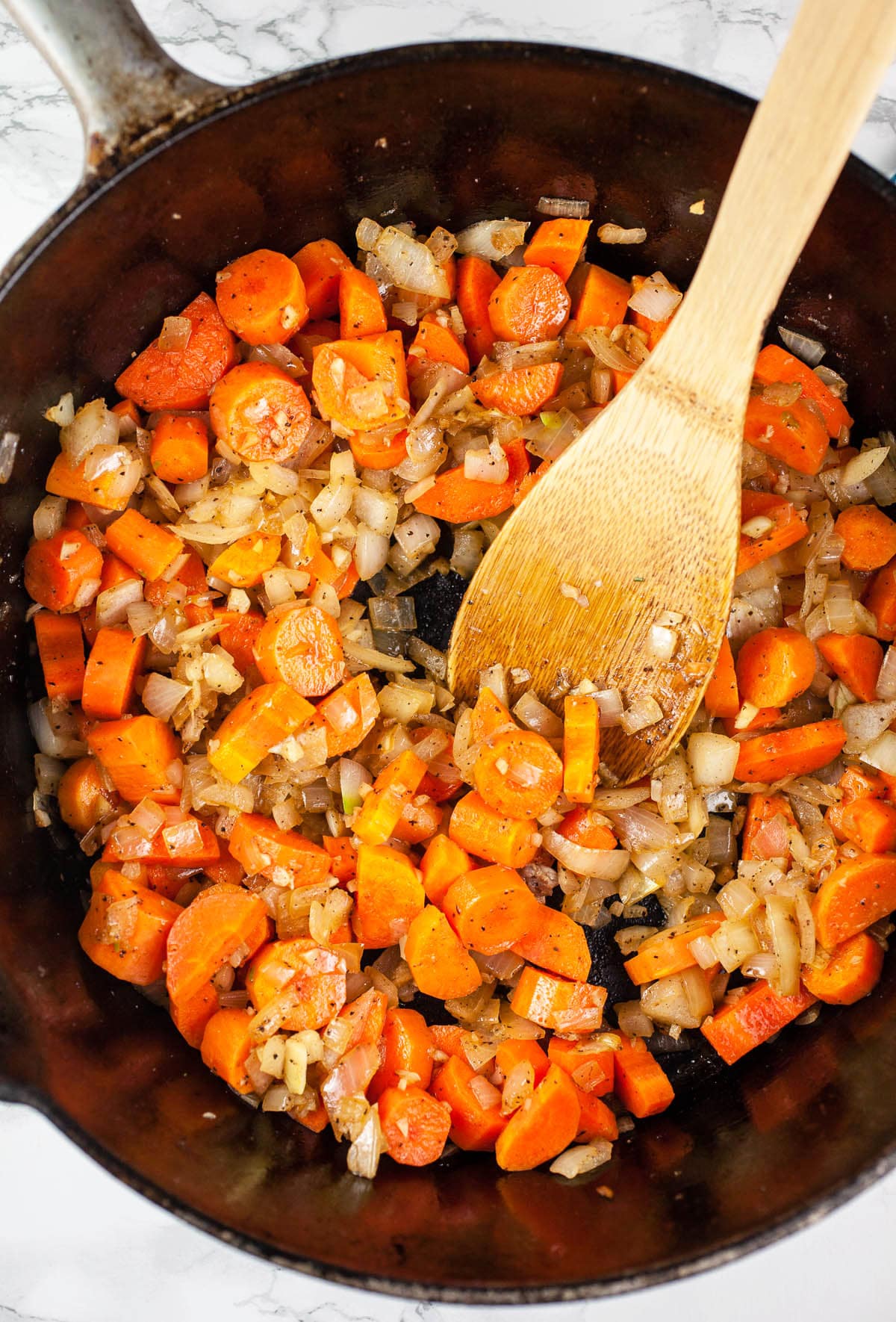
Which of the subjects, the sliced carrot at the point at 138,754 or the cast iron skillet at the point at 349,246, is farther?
the sliced carrot at the point at 138,754

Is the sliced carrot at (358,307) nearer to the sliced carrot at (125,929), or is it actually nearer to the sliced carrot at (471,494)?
the sliced carrot at (471,494)

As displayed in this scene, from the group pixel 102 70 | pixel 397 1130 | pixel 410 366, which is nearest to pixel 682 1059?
pixel 397 1130

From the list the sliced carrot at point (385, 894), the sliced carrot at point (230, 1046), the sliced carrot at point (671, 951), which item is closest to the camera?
the sliced carrot at point (230, 1046)

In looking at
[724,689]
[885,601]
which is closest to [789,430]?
[885,601]

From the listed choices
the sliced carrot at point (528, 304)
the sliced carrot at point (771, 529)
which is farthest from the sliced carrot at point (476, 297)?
the sliced carrot at point (771, 529)

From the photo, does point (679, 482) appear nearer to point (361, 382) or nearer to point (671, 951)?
point (361, 382)

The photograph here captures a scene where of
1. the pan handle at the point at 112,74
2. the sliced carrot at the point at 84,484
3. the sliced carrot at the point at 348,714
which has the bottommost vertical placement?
the sliced carrot at the point at 348,714

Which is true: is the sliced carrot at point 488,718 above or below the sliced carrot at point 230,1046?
above

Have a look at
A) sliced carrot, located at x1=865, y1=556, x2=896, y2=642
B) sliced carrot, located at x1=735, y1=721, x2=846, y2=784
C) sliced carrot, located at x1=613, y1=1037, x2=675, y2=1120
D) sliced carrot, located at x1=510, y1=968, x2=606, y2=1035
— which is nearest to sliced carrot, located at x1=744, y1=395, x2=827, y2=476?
sliced carrot, located at x1=865, y1=556, x2=896, y2=642
